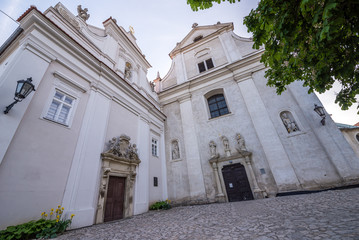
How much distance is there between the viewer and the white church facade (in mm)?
4891

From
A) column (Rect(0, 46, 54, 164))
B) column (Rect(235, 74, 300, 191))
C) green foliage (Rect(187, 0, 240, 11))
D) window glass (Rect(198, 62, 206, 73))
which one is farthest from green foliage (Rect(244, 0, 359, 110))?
window glass (Rect(198, 62, 206, 73))

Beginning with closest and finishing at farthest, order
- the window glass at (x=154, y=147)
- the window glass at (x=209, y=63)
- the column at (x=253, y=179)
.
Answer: the column at (x=253, y=179) < the window glass at (x=154, y=147) < the window glass at (x=209, y=63)

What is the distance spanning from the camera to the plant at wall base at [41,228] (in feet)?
11.5

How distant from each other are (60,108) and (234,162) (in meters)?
10.1

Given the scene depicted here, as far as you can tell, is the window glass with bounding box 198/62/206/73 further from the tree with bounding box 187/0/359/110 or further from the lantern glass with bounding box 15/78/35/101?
the lantern glass with bounding box 15/78/35/101

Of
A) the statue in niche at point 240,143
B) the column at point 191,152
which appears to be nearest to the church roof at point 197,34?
the column at point 191,152

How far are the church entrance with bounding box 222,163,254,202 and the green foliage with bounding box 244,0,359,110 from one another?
6.77m

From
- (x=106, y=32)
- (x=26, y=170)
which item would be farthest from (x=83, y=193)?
(x=106, y=32)

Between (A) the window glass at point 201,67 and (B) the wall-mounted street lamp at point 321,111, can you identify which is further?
(A) the window glass at point 201,67

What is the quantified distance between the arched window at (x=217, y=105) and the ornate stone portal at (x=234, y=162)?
8.39ft

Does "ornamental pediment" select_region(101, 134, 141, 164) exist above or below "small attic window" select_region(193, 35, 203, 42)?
below

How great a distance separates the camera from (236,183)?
9.62 meters

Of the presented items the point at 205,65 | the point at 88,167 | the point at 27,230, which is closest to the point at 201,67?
the point at 205,65

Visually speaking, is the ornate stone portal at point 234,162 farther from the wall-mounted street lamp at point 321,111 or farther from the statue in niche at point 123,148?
the statue in niche at point 123,148
